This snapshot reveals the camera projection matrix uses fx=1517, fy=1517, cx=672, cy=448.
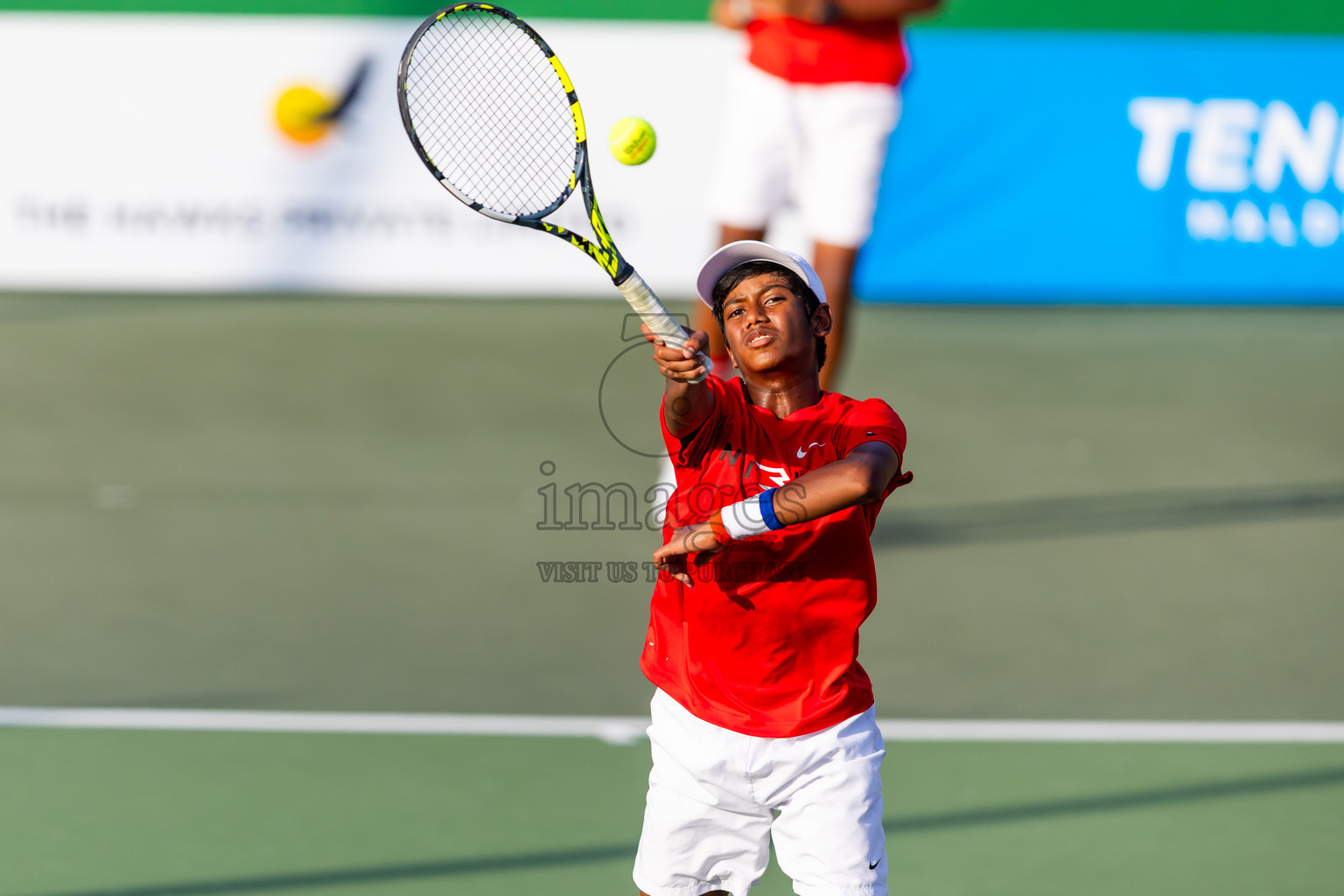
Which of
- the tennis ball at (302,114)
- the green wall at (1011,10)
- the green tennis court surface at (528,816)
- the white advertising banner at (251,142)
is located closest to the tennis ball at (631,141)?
the green tennis court surface at (528,816)

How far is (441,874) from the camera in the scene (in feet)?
12.1

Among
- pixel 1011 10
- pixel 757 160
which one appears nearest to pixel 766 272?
pixel 757 160

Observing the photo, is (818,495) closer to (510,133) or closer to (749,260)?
(749,260)

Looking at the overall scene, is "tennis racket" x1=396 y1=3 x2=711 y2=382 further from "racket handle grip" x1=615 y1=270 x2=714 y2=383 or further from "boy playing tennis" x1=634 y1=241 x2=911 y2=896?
"boy playing tennis" x1=634 y1=241 x2=911 y2=896

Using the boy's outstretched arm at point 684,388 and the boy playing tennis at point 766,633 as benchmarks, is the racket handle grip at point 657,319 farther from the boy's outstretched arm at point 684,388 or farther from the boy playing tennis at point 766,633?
the boy playing tennis at point 766,633

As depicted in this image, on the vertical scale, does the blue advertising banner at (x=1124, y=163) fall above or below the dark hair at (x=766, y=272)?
above

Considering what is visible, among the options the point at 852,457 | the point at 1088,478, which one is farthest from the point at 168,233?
the point at 852,457

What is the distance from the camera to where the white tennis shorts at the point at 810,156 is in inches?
294

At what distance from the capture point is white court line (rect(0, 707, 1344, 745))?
14.9ft

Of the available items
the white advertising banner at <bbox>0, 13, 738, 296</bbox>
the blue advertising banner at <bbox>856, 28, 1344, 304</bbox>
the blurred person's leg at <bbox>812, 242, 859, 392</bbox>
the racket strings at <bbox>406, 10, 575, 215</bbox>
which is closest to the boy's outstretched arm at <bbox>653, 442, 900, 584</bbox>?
the racket strings at <bbox>406, 10, 575, 215</bbox>

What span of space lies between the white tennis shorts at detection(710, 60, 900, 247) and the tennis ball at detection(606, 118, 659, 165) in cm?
412

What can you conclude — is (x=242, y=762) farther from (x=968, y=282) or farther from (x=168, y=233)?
(x=968, y=282)

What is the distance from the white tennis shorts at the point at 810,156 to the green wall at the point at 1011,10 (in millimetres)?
2929

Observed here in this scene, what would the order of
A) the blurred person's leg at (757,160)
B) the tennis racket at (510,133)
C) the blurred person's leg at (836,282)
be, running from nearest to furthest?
the tennis racket at (510,133) → the blurred person's leg at (836,282) → the blurred person's leg at (757,160)
